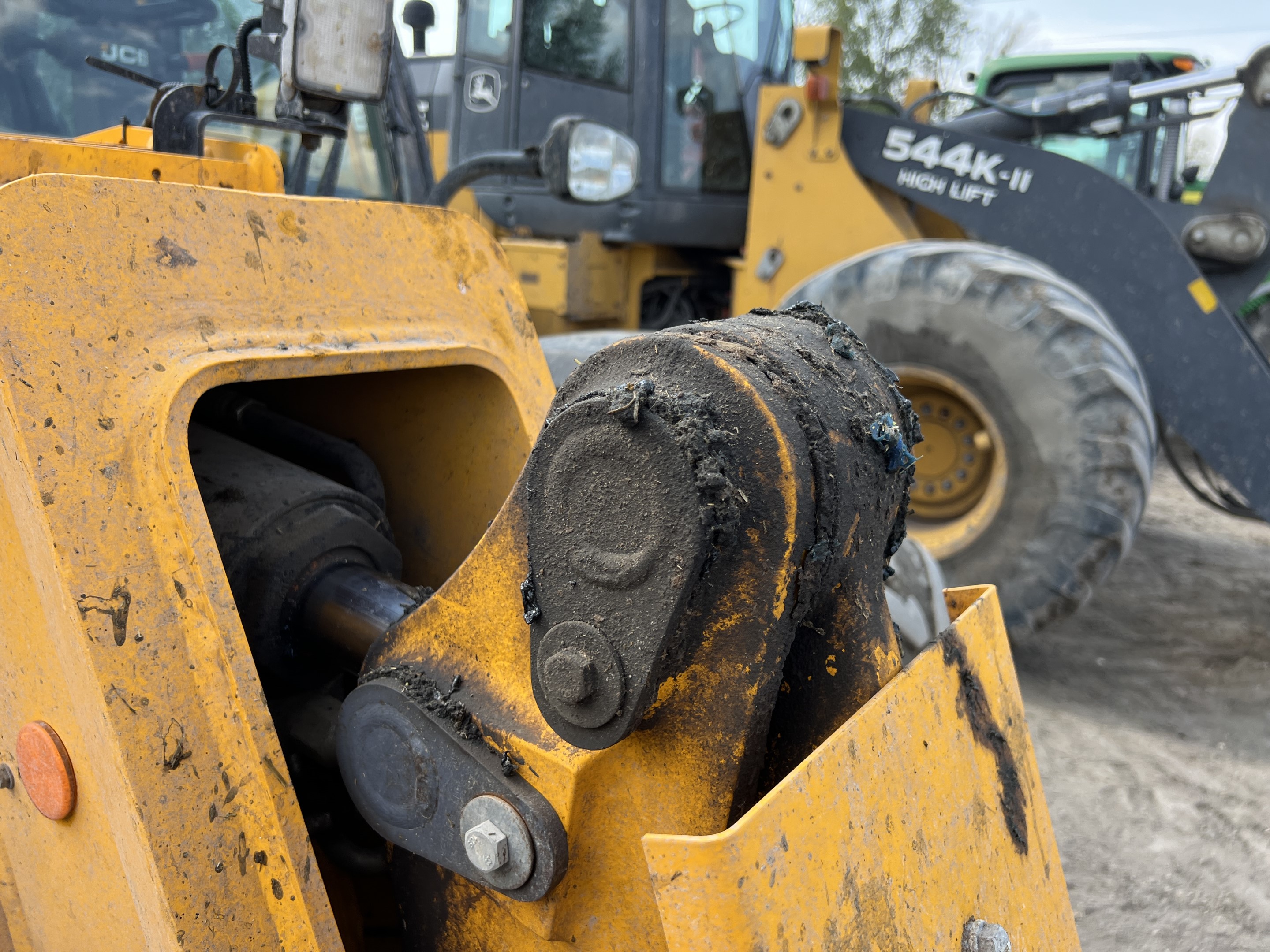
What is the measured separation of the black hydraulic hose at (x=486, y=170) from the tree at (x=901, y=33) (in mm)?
18575

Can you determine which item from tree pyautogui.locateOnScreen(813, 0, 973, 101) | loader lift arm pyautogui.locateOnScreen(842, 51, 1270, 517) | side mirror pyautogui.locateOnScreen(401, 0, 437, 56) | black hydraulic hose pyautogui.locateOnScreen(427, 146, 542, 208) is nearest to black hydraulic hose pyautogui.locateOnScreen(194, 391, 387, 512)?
black hydraulic hose pyautogui.locateOnScreen(427, 146, 542, 208)

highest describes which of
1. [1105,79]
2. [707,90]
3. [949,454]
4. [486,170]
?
[1105,79]

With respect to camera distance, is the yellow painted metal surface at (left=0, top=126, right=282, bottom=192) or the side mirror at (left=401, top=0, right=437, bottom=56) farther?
the side mirror at (left=401, top=0, right=437, bottom=56)

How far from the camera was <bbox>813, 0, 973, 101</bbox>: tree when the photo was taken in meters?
18.5

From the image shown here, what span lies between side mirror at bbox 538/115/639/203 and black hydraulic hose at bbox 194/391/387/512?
1.88 feet

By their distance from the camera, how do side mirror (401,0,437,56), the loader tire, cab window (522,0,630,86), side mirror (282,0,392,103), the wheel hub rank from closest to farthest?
1. side mirror (282,0,392,103)
2. side mirror (401,0,437,56)
3. the loader tire
4. the wheel hub
5. cab window (522,0,630,86)

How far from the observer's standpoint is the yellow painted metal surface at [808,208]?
448cm

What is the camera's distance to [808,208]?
4617mm

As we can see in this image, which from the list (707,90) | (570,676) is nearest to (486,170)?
(570,676)

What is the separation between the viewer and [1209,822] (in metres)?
2.71

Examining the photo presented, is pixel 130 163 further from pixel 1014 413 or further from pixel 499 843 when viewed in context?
pixel 1014 413

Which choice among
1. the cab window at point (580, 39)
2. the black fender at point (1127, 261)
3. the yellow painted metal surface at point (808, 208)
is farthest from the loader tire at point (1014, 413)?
the cab window at point (580, 39)

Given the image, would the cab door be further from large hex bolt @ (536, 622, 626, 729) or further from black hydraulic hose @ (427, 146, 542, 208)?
large hex bolt @ (536, 622, 626, 729)

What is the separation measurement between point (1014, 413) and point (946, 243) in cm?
73
